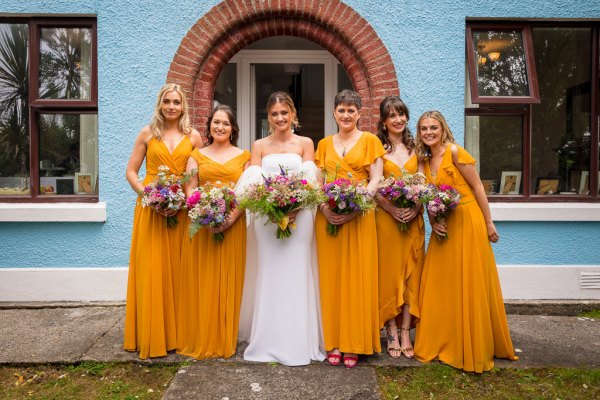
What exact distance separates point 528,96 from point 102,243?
566cm

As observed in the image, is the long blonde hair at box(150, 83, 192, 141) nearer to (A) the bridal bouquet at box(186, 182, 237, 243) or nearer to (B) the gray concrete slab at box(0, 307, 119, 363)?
(A) the bridal bouquet at box(186, 182, 237, 243)

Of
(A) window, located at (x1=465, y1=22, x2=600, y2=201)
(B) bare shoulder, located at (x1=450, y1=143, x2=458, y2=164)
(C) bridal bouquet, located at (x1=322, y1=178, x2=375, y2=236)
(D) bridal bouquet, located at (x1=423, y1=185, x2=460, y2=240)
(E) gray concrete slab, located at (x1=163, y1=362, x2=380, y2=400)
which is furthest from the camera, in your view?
(A) window, located at (x1=465, y1=22, x2=600, y2=201)

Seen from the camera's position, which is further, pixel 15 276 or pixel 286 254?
pixel 15 276

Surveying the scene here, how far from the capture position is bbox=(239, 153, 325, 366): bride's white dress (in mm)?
4090

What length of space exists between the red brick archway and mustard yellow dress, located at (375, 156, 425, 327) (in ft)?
6.08

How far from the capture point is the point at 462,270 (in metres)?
4.04

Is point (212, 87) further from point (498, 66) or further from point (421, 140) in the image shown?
point (498, 66)

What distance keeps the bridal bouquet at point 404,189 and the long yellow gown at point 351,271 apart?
0.68 feet

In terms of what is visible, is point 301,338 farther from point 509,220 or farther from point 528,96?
point 528,96

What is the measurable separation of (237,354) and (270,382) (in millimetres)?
631

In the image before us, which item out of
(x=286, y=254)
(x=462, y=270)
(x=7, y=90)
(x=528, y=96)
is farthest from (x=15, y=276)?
(x=528, y=96)

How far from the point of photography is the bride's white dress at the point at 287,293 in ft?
13.4

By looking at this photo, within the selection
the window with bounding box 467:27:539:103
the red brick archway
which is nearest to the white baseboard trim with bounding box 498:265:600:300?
the window with bounding box 467:27:539:103

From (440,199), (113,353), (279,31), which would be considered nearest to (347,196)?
(440,199)
